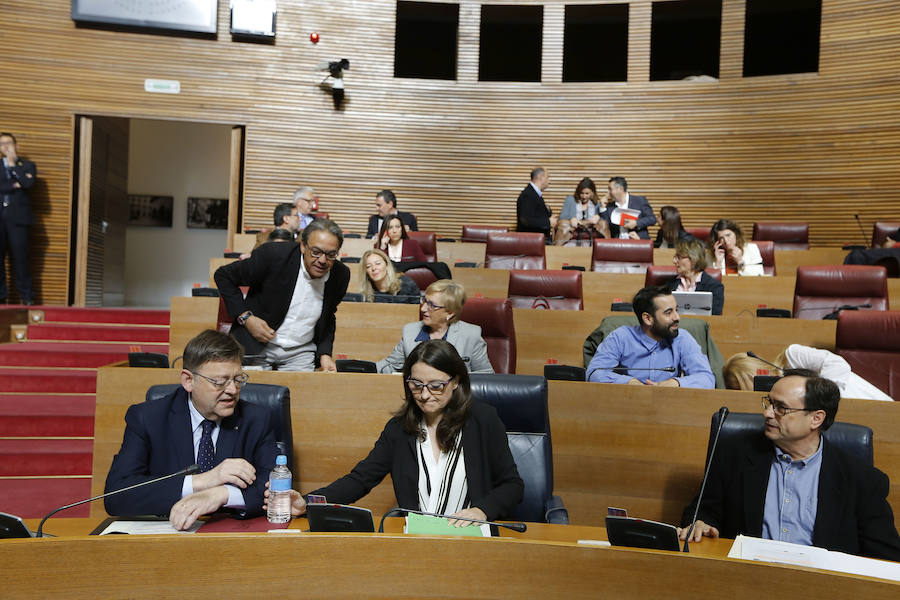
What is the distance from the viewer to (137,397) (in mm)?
2613

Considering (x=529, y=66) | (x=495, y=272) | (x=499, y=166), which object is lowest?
(x=495, y=272)

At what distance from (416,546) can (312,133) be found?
719 centimetres

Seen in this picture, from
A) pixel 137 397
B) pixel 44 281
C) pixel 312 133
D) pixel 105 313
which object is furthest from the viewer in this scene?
pixel 312 133

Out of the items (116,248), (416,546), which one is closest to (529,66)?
(116,248)

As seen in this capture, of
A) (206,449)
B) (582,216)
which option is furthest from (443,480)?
(582,216)

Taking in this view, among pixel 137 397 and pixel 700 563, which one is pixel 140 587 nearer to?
pixel 700 563

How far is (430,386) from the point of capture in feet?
6.81

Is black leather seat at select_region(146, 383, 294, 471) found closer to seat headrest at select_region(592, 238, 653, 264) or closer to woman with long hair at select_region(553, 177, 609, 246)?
seat headrest at select_region(592, 238, 653, 264)

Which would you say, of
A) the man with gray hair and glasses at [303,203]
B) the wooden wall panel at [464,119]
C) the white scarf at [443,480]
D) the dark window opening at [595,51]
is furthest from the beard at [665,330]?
the dark window opening at [595,51]

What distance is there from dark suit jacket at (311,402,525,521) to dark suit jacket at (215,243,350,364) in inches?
41.6

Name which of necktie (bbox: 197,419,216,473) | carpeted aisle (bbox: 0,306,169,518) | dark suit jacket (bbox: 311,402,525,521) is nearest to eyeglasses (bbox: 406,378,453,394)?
dark suit jacket (bbox: 311,402,525,521)

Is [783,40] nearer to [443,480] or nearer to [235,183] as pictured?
[235,183]

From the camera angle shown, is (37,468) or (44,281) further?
(44,281)

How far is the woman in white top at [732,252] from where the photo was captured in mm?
5728
